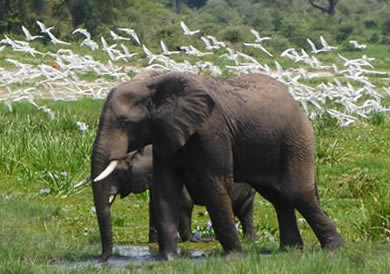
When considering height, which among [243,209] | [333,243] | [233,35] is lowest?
[233,35]

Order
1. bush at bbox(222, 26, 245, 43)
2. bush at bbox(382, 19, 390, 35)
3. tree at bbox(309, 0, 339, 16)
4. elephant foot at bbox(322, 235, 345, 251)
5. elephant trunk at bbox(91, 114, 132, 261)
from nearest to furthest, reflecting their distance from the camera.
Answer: elephant trunk at bbox(91, 114, 132, 261) → elephant foot at bbox(322, 235, 345, 251) → bush at bbox(222, 26, 245, 43) → bush at bbox(382, 19, 390, 35) → tree at bbox(309, 0, 339, 16)

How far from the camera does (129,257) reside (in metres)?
9.84

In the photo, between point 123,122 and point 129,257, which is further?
point 129,257

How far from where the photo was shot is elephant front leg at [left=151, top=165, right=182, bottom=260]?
9.36 metres

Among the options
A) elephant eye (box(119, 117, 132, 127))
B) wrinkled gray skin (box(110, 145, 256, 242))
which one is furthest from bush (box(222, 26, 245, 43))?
elephant eye (box(119, 117, 132, 127))

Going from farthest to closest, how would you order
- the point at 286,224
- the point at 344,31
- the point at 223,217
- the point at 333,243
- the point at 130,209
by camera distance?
the point at 344,31 → the point at 130,209 → the point at 286,224 → the point at 333,243 → the point at 223,217

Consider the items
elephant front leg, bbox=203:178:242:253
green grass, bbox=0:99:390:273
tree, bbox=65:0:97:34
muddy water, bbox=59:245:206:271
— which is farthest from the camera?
tree, bbox=65:0:97:34

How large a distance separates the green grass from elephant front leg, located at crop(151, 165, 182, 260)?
36 centimetres

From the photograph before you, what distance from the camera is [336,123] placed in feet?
66.1

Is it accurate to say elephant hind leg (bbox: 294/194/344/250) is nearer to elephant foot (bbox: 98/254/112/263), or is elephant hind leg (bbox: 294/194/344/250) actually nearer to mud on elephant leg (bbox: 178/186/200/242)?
mud on elephant leg (bbox: 178/186/200/242)

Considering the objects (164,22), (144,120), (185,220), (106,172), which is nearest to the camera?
(106,172)

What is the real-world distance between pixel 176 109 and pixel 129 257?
1440 mm

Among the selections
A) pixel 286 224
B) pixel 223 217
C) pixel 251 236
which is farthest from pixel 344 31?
pixel 223 217

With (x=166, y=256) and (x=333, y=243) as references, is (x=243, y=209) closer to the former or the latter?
(x=333, y=243)
